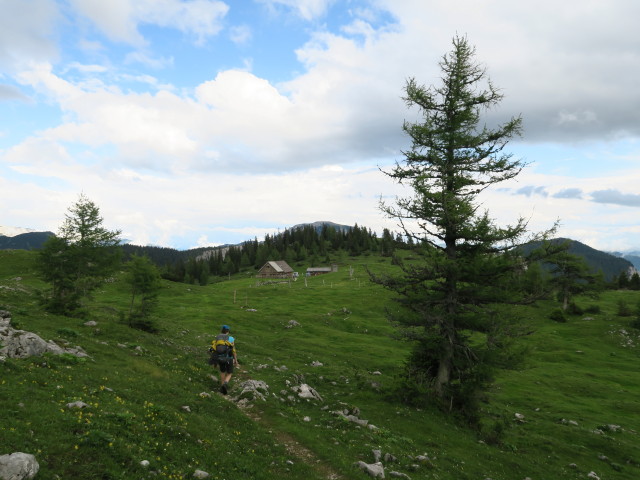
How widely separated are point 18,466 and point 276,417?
36.0 ft

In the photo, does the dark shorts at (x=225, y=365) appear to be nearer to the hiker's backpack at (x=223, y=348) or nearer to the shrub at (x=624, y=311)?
the hiker's backpack at (x=223, y=348)

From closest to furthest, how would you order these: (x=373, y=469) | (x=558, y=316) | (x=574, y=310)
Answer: (x=373, y=469) → (x=558, y=316) → (x=574, y=310)

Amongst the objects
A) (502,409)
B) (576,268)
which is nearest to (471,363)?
(502,409)

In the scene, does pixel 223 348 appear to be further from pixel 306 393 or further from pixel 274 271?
pixel 274 271

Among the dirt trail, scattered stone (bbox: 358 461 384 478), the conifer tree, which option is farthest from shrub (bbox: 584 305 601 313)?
the dirt trail

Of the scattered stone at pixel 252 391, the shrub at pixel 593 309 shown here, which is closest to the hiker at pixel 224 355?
the scattered stone at pixel 252 391

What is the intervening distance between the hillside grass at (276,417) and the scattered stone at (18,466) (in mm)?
368

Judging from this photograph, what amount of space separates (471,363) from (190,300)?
5939 centimetres

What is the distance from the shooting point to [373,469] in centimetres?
1305

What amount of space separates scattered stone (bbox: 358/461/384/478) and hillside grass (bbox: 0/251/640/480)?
441 millimetres

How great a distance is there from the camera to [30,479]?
7488mm

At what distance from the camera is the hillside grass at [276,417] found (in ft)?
32.4

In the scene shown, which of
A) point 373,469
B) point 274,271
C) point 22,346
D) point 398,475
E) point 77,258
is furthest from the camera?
point 274,271

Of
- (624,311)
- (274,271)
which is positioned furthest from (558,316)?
(274,271)
